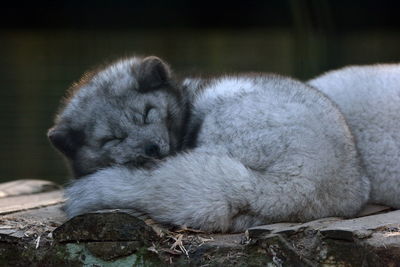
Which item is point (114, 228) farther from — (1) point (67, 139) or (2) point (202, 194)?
(1) point (67, 139)

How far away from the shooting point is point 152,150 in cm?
381

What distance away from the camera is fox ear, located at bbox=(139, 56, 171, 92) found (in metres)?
4.11

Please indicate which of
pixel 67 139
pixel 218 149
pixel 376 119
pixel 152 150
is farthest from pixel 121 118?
pixel 376 119

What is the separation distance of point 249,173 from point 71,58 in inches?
192

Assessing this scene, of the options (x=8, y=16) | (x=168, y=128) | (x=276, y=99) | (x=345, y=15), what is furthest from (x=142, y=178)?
(x=8, y=16)

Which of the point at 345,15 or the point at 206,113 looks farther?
the point at 345,15

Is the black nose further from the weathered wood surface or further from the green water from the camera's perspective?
the green water

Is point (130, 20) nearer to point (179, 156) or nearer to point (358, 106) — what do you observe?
point (358, 106)

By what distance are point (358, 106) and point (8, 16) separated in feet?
15.2

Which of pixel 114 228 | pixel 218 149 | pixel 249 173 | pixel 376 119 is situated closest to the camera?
pixel 114 228

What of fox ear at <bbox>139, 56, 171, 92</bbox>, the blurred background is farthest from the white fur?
the blurred background

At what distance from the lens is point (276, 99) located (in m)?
3.88

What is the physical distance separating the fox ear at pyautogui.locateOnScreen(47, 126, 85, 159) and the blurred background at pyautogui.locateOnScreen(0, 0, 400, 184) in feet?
12.0

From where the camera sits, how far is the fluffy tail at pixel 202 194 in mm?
3434
